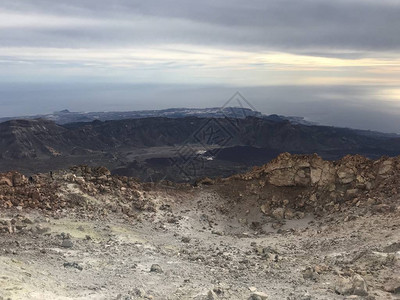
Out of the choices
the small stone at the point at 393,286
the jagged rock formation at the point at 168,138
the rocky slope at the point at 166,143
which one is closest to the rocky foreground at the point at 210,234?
the small stone at the point at 393,286

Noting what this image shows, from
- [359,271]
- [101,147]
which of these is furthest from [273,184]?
[101,147]

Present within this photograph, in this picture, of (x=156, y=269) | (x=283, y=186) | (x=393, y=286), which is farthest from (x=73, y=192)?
(x=393, y=286)

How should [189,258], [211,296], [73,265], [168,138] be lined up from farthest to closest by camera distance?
[168,138]
[189,258]
[73,265]
[211,296]

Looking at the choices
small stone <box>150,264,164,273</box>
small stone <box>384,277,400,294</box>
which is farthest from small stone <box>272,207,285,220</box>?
small stone <box>384,277,400,294</box>

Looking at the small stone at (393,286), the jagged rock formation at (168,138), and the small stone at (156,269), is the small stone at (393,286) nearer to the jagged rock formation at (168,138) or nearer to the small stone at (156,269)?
the small stone at (156,269)

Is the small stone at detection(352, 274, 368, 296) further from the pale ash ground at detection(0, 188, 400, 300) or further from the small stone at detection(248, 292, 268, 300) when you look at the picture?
the small stone at detection(248, 292, 268, 300)

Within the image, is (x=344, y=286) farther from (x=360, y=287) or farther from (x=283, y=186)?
(x=283, y=186)

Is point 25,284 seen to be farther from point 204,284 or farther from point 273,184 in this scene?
point 273,184

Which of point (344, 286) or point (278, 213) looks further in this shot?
point (278, 213)
